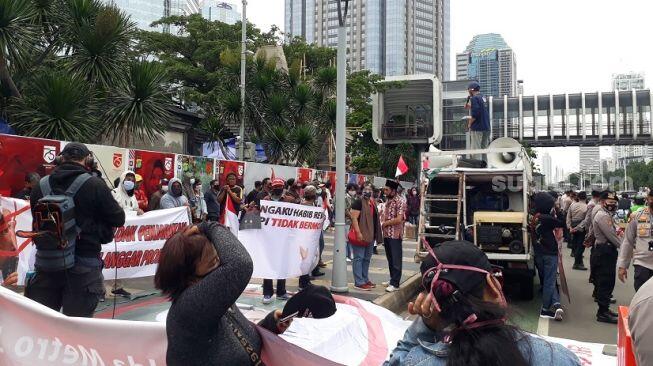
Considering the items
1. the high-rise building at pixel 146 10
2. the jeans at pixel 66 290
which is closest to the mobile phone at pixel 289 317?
the jeans at pixel 66 290

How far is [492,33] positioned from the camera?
176 metres

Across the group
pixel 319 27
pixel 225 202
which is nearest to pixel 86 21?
pixel 225 202

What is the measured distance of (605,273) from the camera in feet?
24.7

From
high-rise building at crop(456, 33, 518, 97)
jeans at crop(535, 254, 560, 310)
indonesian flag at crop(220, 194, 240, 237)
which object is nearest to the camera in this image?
jeans at crop(535, 254, 560, 310)

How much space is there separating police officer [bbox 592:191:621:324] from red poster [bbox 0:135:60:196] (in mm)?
8361

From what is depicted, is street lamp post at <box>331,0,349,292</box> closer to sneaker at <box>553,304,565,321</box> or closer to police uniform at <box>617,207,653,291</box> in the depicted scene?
sneaker at <box>553,304,565,321</box>

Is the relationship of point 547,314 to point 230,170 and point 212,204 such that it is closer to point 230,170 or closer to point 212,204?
point 212,204

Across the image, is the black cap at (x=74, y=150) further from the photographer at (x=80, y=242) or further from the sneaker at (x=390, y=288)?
the sneaker at (x=390, y=288)

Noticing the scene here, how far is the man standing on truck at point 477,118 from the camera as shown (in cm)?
1092

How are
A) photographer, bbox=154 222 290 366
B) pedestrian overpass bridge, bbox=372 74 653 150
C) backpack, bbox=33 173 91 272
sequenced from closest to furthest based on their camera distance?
photographer, bbox=154 222 290 366
backpack, bbox=33 173 91 272
pedestrian overpass bridge, bbox=372 74 653 150

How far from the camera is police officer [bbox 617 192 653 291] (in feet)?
19.7

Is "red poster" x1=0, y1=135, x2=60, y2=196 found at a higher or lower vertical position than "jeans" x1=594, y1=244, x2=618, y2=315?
higher

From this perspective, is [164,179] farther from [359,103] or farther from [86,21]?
[359,103]

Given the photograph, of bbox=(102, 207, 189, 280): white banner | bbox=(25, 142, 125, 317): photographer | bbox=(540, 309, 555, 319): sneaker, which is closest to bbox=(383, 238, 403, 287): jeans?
bbox=(540, 309, 555, 319): sneaker
